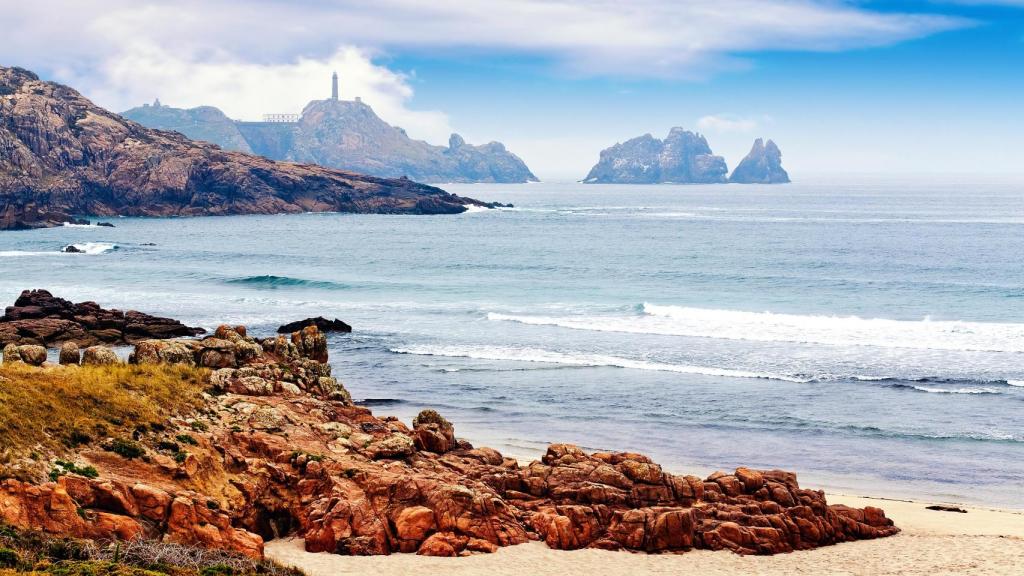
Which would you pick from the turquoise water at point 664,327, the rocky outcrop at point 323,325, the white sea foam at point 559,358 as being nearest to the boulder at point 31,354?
the turquoise water at point 664,327

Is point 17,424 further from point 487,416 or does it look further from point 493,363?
point 493,363

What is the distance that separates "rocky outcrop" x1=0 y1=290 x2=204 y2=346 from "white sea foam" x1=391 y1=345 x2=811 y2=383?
45.3 feet

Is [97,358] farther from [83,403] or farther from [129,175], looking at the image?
[129,175]

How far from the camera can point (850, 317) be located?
6028 cm

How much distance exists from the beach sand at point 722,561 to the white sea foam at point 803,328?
94.9ft

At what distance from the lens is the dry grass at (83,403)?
22500 millimetres

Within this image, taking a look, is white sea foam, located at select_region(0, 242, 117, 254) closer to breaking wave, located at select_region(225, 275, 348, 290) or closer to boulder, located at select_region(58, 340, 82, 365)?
breaking wave, located at select_region(225, 275, 348, 290)

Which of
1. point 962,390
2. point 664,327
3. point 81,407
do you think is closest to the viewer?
point 81,407

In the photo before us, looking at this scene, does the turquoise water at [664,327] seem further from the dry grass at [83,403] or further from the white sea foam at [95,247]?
the dry grass at [83,403]

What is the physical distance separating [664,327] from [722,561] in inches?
1396

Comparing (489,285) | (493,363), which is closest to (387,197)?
(489,285)

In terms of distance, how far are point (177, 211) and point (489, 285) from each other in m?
96.1

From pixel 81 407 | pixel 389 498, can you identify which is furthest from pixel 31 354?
pixel 389 498

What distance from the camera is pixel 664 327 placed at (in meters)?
58.0
